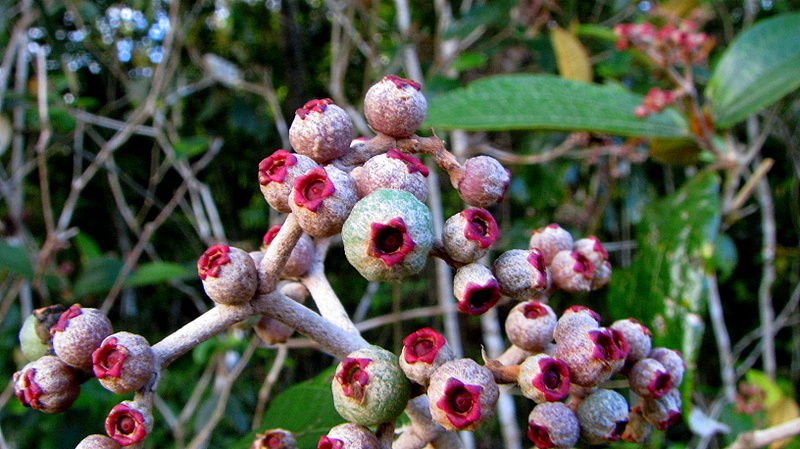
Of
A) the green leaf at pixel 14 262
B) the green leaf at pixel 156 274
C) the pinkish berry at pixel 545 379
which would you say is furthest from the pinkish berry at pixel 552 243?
the green leaf at pixel 14 262

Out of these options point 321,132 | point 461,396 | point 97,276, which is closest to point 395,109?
point 321,132

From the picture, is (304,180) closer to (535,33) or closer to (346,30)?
(346,30)

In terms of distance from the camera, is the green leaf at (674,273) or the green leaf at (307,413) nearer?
the green leaf at (307,413)

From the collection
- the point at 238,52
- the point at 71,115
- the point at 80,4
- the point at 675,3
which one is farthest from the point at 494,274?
the point at 238,52

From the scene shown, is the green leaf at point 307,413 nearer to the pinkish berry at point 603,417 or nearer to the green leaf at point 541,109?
the pinkish berry at point 603,417

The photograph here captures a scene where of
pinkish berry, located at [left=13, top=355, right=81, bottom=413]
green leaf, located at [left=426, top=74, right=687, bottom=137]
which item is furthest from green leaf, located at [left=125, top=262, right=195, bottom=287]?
pinkish berry, located at [left=13, top=355, right=81, bottom=413]

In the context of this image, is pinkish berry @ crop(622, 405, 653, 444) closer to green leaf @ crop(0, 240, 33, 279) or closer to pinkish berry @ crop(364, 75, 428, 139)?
pinkish berry @ crop(364, 75, 428, 139)
